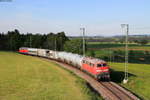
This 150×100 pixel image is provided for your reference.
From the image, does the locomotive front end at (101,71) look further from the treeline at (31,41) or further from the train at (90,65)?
the treeline at (31,41)

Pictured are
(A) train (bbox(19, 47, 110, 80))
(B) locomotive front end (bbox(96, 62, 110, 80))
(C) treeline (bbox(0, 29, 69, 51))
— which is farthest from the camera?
(C) treeline (bbox(0, 29, 69, 51))

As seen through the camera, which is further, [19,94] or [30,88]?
[30,88]

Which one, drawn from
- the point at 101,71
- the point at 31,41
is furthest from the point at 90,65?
the point at 31,41

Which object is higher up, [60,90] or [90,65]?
[90,65]

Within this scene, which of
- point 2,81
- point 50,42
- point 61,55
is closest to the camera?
point 2,81

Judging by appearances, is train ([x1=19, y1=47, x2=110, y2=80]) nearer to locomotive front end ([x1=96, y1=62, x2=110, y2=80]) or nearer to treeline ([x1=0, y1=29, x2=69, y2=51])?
locomotive front end ([x1=96, y1=62, x2=110, y2=80])

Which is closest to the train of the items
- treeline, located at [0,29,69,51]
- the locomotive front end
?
the locomotive front end

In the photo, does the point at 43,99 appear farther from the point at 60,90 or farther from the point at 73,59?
the point at 73,59

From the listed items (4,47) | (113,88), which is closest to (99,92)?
(113,88)

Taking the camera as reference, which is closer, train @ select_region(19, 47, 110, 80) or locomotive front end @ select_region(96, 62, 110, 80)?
locomotive front end @ select_region(96, 62, 110, 80)

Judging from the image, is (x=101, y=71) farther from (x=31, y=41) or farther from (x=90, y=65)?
(x=31, y=41)

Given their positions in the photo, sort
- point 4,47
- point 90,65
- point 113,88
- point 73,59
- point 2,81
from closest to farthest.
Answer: point 113,88 < point 2,81 < point 90,65 < point 73,59 < point 4,47

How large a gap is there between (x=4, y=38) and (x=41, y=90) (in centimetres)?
13637

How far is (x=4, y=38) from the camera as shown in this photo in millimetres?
152625
